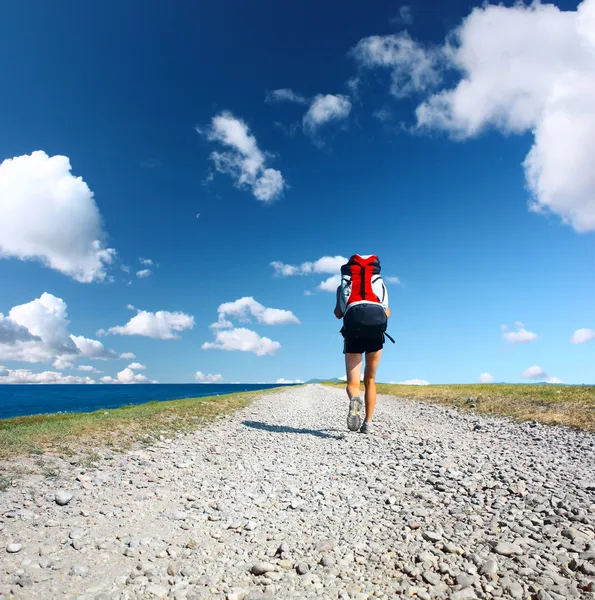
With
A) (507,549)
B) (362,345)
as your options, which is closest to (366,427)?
(362,345)

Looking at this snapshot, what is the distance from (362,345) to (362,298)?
1.12 metres

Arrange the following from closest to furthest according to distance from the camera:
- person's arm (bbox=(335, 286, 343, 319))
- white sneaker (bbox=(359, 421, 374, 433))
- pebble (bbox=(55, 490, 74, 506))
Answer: pebble (bbox=(55, 490, 74, 506)) → person's arm (bbox=(335, 286, 343, 319)) → white sneaker (bbox=(359, 421, 374, 433))

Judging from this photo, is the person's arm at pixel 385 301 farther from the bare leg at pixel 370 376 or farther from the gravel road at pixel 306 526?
the gravel road at pixel 306 526

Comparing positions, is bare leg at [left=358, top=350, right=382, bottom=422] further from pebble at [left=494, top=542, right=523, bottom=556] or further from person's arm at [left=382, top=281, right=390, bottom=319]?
pebble at [left=494, top=542, right=523, bottom=556]

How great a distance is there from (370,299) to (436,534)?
18.3 ft

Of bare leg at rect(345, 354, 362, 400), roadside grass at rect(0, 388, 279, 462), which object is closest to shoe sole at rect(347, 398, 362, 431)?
bare leg at rect(345, 354, 362, 400)

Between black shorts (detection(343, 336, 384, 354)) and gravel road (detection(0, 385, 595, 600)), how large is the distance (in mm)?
2364

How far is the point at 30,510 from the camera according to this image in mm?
4488

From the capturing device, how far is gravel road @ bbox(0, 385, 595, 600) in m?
3.07

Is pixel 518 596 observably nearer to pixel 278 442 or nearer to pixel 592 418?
pixel 278 442

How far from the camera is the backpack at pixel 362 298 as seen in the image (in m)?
8.74

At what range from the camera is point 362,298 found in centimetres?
885

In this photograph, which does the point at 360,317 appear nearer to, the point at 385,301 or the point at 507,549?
the point at 385,301

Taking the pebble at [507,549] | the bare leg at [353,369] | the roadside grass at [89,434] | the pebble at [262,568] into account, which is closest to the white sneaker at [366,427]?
the bare leg at [353,369]
